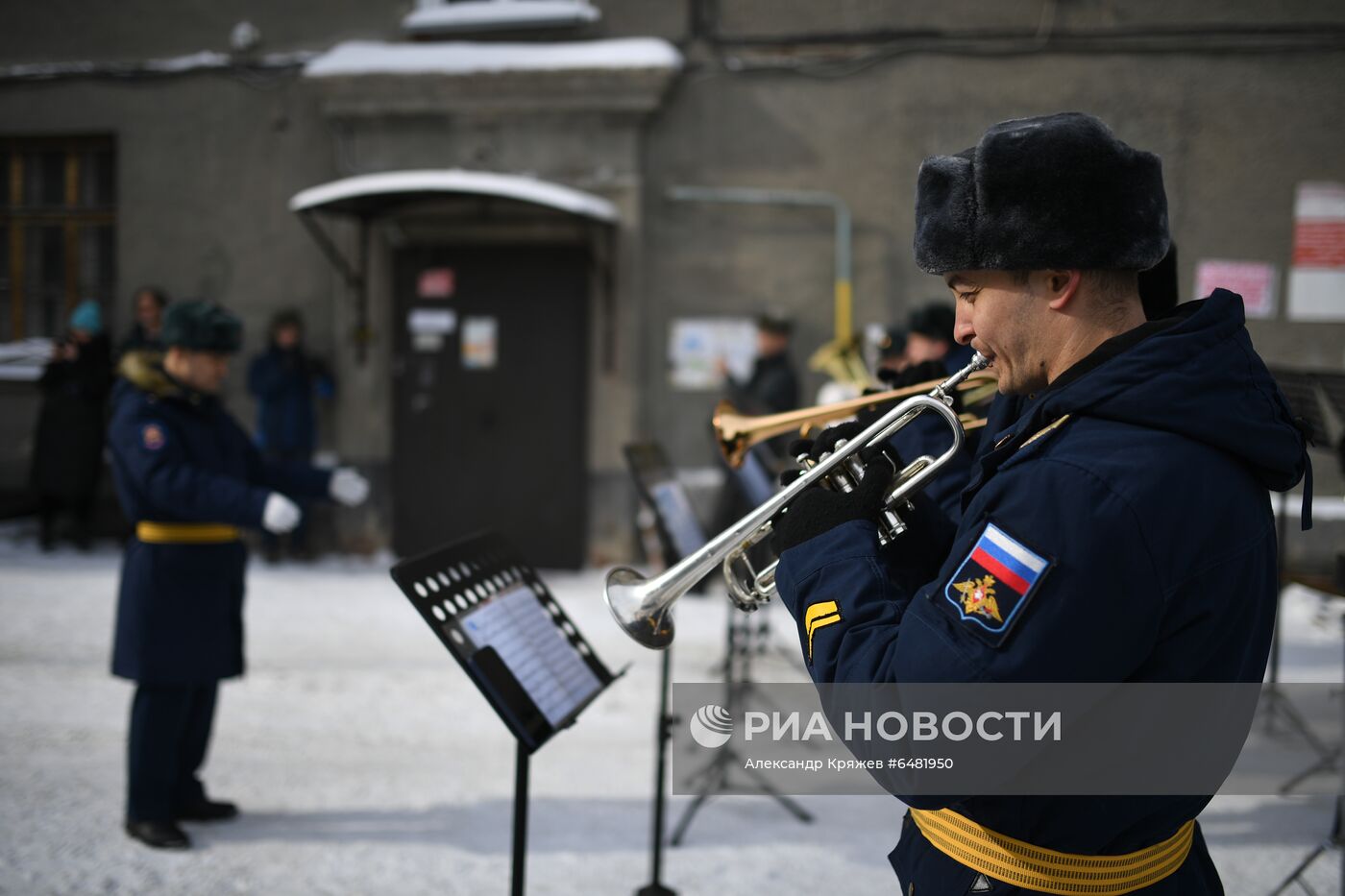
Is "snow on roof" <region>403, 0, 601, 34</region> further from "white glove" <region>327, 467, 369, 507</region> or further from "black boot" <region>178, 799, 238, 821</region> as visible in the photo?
"black boot" <region>178, 799, 238, 821</region>

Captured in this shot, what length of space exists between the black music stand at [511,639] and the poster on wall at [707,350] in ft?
18.5

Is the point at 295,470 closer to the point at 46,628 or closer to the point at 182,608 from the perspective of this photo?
the point at 182,608

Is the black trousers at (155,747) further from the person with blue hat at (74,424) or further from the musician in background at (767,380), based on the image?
the person with blue hat at (74,424)

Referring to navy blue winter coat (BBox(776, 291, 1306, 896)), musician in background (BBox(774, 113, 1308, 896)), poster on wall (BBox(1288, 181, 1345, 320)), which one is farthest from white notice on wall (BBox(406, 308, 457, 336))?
navy blue winter coat (BBox(776, 291, 1306, 896))

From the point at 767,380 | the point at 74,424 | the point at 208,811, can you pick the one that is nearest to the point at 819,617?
the point at 208,811

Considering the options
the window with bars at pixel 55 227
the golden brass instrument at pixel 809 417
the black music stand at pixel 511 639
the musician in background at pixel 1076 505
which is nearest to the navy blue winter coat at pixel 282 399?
the window with bars at pixel 55 227

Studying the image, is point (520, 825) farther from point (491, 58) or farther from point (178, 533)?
point (491, 58)

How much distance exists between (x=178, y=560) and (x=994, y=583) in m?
3.25

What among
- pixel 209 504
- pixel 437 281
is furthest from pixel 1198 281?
pixel 209 504

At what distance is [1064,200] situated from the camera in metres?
1.34

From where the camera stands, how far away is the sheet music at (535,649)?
7.57ft

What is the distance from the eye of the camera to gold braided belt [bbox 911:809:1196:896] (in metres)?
1.42

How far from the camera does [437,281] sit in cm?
840

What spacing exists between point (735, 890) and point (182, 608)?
212cm
